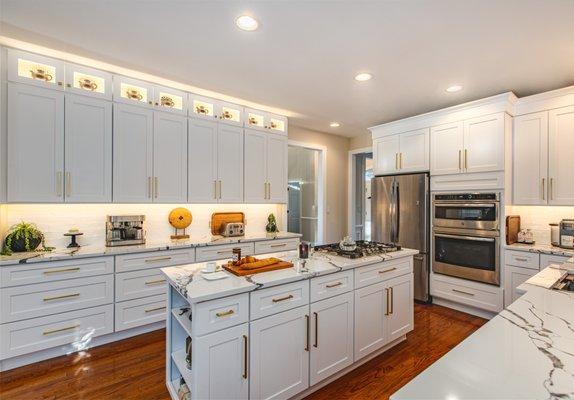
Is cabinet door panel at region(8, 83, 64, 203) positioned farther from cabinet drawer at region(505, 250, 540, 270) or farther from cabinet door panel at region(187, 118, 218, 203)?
cabinet drawer at region(505, 250, 540, 270)

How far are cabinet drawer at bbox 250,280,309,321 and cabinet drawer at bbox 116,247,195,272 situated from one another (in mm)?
1695

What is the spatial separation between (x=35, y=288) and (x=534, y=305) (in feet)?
11.3

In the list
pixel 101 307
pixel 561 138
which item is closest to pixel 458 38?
pixel 561 138

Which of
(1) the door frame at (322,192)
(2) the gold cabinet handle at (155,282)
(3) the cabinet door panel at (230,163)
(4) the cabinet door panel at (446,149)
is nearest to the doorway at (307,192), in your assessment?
(1) the door frame at (322,192)

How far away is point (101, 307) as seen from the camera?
8.58 ft

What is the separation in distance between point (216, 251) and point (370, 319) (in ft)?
6.12

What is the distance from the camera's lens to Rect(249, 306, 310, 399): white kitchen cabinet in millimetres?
1642

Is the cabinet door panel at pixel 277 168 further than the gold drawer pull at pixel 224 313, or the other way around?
the cabinet door panel at pixel 277 168

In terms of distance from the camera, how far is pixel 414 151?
12.9 feet

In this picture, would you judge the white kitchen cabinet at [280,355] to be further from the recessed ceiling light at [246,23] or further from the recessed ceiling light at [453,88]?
the recessed ceiling light at [453,88]

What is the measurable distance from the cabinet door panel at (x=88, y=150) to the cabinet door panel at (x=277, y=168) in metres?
2.01

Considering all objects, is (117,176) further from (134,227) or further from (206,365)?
(206,365)

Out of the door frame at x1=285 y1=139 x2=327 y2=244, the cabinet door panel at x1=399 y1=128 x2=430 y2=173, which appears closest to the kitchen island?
the cabinet door panel at x1=399 y1=128 x2=430 y2=173

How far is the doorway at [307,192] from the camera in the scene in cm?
518
